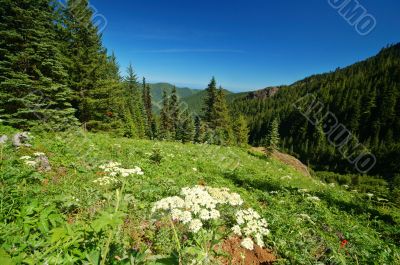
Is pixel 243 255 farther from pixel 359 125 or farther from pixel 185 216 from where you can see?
pixel 359 125

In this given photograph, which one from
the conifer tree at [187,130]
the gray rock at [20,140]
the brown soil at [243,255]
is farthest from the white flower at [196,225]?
the conifer tree at [187,130]

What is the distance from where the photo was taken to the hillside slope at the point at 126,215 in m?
2.69

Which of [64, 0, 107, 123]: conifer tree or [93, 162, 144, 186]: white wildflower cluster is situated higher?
[64, 0, 107, 123]: conifer tree

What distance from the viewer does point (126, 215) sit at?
4230 mm

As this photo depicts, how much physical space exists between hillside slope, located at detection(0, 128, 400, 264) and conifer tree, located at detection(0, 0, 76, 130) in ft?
7.21

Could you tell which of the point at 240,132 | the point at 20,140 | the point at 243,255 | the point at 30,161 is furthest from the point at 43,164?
the point at 240,132

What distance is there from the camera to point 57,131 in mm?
16250

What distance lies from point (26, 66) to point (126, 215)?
16.3m

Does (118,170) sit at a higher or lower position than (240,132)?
higher

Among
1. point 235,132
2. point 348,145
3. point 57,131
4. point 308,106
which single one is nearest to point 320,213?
point 57,131

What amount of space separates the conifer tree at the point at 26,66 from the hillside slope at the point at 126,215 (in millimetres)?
2198

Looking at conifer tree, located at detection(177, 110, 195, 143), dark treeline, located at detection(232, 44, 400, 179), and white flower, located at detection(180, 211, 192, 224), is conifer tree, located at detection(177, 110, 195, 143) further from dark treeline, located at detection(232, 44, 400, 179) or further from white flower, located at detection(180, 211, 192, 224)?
white flower, located at detection(180, 211, 192, 224)

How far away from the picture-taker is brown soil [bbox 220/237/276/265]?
226 inches

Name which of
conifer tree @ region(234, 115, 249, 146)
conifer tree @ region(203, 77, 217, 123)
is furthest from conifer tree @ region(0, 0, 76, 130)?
conifer tree @ region(234, 115, 249, 146)
